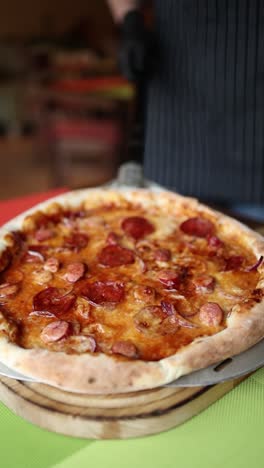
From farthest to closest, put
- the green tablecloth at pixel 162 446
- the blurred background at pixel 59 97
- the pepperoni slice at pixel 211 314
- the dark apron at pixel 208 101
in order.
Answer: the blurred background at pixel 59 97 → the dark apron at pixel 208 101 → the pepperoni slice at pixel 211 314 → the green tablecloth at pixel 162 446

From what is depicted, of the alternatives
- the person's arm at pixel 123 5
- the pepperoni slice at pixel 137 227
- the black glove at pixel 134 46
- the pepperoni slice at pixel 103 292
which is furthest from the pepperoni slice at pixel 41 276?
the person's arm at pixel 123 5

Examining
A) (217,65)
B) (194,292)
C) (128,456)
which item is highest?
(217,65)

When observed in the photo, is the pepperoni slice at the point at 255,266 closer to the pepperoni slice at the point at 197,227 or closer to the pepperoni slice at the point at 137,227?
the pepperoni slice at the point at 197,227

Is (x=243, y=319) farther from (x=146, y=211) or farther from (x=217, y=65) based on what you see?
(x=217, y=65)

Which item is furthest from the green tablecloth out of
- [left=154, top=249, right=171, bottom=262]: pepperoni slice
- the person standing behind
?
the person standing behind

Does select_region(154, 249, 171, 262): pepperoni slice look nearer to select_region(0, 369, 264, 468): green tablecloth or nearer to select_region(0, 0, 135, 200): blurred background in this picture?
select_region(0, 369, 264, 468): green tablecloth

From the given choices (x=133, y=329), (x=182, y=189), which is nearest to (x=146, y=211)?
(x=182, y=189)
